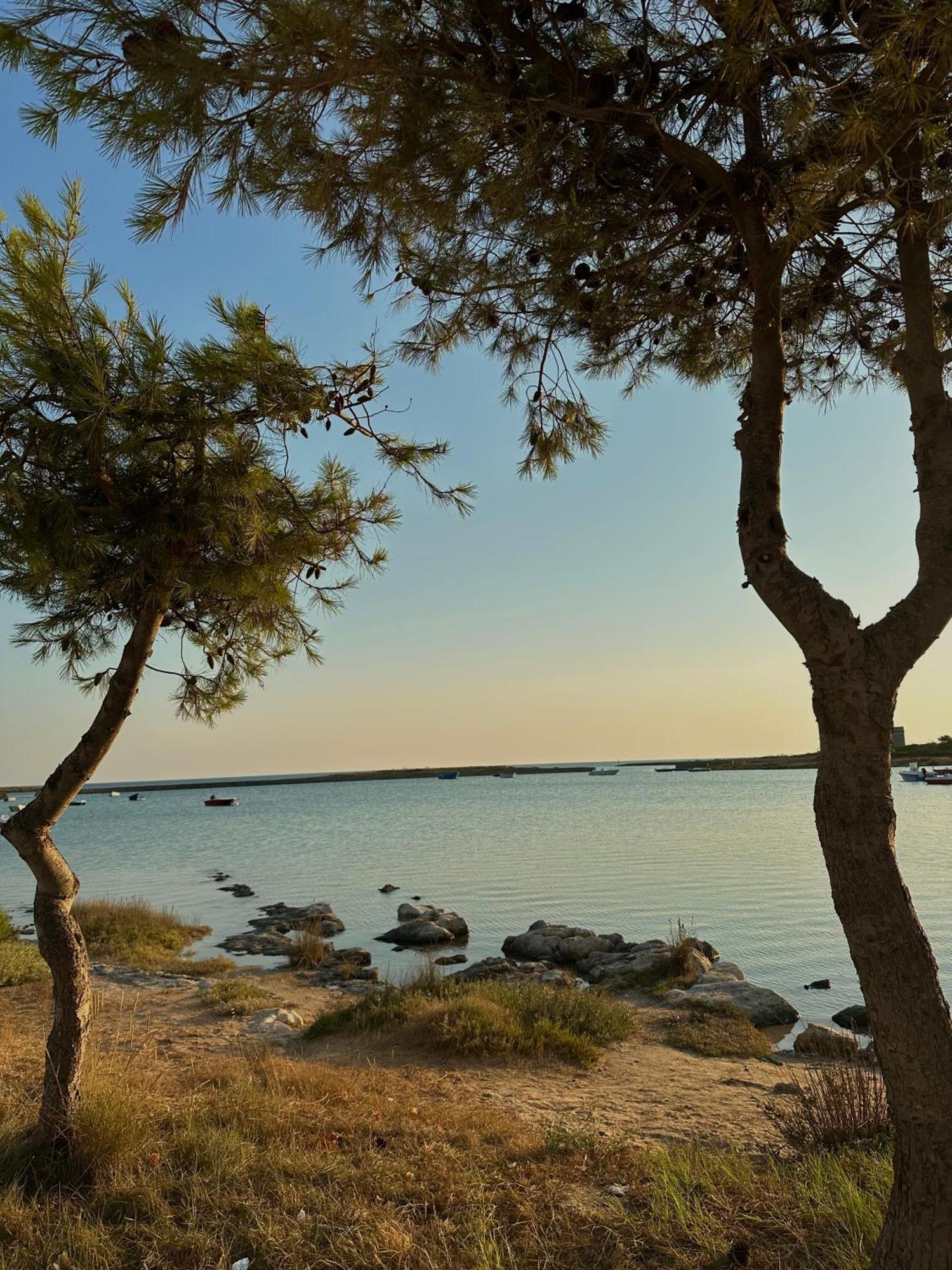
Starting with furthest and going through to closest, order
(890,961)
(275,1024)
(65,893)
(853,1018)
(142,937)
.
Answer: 1. (142,937)
2. (853,1018)
3. (275,1024)
4. (65,893)
5. (890,961)

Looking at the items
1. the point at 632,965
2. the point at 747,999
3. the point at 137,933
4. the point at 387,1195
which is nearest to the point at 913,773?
the point at 632,965

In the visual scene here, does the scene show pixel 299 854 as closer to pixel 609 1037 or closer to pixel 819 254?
pixel 609 1037

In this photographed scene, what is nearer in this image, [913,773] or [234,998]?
[234,998]

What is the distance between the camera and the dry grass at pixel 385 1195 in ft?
10.8

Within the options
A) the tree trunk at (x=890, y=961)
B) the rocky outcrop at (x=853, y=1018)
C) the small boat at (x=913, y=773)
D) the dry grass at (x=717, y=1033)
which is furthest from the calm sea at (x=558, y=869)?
the small boat at (x=913, y=773)

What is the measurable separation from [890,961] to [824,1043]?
7198 millimetres

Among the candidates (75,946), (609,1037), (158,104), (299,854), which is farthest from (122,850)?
(158,104)

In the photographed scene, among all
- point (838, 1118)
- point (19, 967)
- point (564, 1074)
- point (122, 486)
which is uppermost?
point (122, 486)

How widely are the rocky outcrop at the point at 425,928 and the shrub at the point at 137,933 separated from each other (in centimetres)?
349

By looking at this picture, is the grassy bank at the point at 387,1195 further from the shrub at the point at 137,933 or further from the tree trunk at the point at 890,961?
the shrub at the point at 137,933

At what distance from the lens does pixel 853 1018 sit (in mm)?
10000

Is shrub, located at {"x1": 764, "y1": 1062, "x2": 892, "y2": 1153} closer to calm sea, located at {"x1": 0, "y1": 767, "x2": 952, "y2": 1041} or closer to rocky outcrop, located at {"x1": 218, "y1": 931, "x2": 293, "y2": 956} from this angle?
calm sea, located at {"x1": 0, "y1": 767, "x2": 952, "y2": 1041}

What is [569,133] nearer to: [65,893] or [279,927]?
[65,893]

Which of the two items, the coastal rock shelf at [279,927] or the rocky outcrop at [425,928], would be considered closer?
the coastal rock shelf at [279,927]
